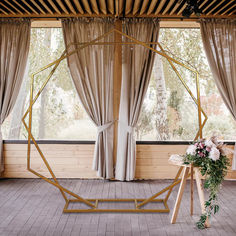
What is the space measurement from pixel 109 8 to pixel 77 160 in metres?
2.60

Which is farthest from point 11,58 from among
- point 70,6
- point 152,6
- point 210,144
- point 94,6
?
point 210,144

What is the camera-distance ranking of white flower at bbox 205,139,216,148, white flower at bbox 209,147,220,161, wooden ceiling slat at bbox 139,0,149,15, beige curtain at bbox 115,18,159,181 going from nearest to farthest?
1. white flower at bbox 209,147,220,161
2. white flower at bbox 205,139,216,148
3. wooden ceiling slat at bbox 139,0,149,15
4. beige curtain at bbox 115,18,159,181

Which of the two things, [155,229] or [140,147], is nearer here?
[155,229]

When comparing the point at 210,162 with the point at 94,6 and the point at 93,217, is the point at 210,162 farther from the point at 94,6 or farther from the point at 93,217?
the point at 94,6

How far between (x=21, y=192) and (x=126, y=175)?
1660mm

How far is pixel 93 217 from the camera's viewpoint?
2.86m

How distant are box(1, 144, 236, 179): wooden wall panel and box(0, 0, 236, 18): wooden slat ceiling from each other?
7.34ft

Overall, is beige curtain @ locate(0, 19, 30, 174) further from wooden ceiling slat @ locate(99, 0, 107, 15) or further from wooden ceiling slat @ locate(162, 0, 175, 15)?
wooden ceiling slat @ locate(162, 0, 175, 15)

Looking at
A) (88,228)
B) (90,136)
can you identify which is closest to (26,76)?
(90,136)

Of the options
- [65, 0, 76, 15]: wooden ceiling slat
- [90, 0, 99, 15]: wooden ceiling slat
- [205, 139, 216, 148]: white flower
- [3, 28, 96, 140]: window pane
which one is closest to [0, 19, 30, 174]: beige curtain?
[3, 28, 96, 140]: window pane

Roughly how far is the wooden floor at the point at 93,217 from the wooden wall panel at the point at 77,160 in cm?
43

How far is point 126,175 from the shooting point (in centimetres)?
418

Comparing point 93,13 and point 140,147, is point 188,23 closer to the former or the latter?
point 93,13

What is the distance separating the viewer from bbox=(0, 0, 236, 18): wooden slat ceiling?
148 inches
